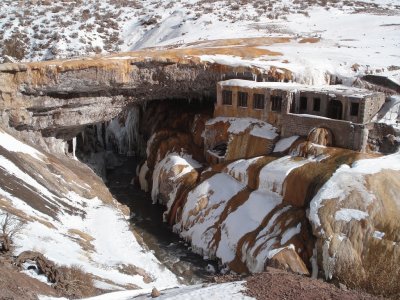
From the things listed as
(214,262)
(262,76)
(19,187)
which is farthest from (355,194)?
(19,187)

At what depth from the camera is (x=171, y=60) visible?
3412cm

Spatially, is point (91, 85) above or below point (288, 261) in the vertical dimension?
above

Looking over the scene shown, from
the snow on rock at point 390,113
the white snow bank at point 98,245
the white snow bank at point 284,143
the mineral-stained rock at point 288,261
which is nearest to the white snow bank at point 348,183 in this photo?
the mineral-stained rock at point 288,261

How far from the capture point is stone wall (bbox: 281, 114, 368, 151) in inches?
1072

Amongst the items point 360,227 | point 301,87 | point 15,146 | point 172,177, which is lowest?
point 172,177

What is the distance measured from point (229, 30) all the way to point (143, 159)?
819 inches

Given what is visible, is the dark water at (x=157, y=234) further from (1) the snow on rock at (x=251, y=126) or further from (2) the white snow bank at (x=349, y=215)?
(1) the snow on rock at (x=251, y=126)

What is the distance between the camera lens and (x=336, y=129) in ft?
91.7

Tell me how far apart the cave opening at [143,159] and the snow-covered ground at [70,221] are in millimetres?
1930

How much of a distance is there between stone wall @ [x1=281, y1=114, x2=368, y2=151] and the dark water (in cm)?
1036

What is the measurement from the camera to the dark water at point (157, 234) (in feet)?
83.7

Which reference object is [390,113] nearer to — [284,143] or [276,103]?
[284,143]

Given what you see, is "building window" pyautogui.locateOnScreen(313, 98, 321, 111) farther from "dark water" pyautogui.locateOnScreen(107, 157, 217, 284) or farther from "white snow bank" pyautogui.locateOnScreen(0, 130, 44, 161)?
"white snow bank" pyautogui.locateOnScreen(0, 130, 44, 161)

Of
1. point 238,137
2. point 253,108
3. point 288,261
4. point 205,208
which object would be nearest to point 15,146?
point 205,208
